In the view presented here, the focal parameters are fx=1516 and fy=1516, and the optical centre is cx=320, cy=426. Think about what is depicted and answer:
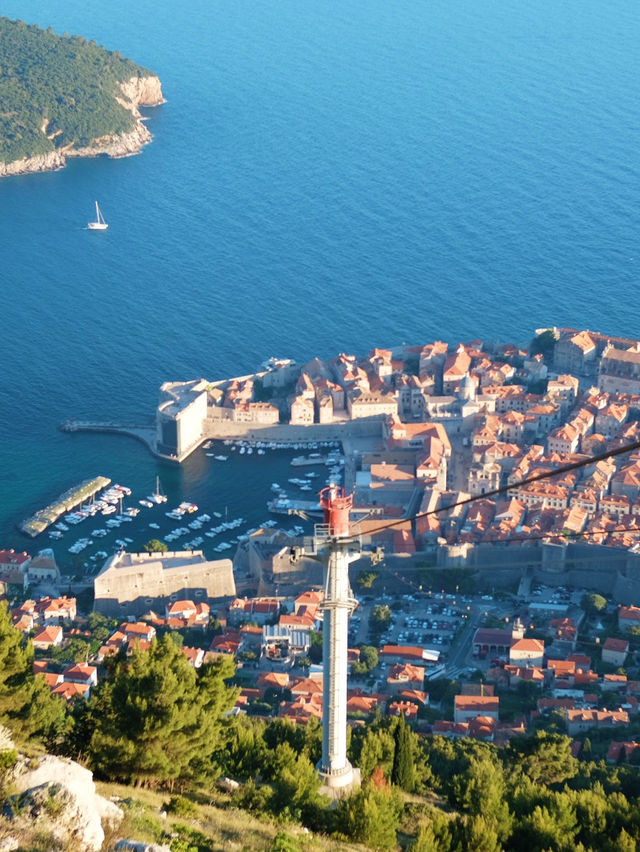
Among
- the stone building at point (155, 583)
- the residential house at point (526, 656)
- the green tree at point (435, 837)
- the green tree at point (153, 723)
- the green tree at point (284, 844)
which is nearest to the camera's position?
the green tree at point (284, 844)

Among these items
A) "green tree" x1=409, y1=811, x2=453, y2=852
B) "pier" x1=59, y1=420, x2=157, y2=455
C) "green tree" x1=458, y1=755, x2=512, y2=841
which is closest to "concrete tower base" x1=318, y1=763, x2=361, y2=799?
"green tree" x1=409, y1=811, x2=453, y2=852

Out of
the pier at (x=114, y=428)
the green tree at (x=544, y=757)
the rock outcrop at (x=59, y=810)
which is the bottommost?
the green tree at (x=544, y=757)

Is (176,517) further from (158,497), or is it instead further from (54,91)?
(54,91)

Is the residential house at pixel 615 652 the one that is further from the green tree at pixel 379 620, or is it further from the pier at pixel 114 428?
the pier at pixel 114 428

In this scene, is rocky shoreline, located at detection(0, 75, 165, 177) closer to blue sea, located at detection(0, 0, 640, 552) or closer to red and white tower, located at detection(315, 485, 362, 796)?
blue sea, located at detection(0, 0, 640, 552)

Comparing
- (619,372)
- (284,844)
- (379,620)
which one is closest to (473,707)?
(379,620)

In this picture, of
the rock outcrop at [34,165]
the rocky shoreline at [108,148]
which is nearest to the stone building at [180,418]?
the rock outcrop at [34,165]
